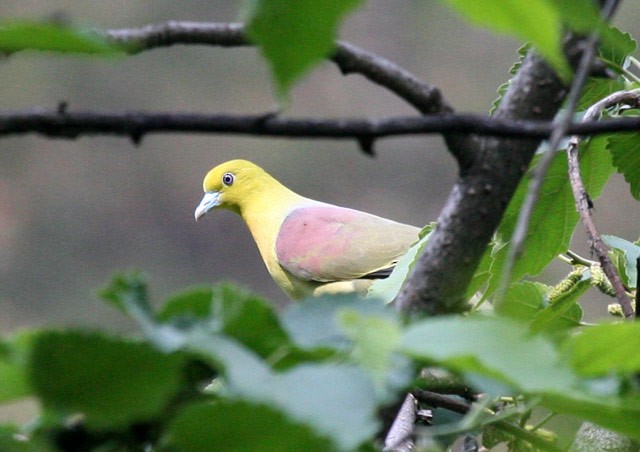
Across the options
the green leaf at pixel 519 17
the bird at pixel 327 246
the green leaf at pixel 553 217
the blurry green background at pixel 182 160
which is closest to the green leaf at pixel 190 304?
the green leaf at pixel 519 17

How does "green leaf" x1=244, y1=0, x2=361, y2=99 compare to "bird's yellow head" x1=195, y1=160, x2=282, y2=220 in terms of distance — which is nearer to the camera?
"green leaf" x1=244, y1=0, x2=361, y2=99

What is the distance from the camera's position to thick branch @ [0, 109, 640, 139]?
0.26 metres

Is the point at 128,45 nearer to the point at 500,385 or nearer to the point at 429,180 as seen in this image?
the point at 500,385

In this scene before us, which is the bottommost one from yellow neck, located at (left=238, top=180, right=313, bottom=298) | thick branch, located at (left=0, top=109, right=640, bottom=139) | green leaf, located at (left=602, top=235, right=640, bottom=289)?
thick branch, located at (left=0, top=109, right=640, bottom=139)

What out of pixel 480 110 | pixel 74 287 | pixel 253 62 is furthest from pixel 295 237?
pixel 253 62

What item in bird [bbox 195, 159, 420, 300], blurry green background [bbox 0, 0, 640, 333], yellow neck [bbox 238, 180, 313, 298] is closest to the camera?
bird [bbox 195, 159, 420, 300]

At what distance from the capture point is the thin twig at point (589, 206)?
0.58m

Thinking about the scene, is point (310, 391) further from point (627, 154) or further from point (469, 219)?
point (627, 154)

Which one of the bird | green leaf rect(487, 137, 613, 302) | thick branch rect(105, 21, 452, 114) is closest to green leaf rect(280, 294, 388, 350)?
thick branch rect(105, 21, 452, 114)

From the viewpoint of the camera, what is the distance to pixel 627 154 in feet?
2.25

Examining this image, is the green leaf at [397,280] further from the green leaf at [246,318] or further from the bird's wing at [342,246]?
the bird's wing at [342,246]

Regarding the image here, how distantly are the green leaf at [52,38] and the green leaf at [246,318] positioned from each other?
71mm

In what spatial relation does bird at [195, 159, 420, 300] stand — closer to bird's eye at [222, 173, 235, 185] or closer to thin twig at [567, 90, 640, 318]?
bird's eye at [222, 173, 235, 185]

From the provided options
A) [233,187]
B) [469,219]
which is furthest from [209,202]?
[469,219]
